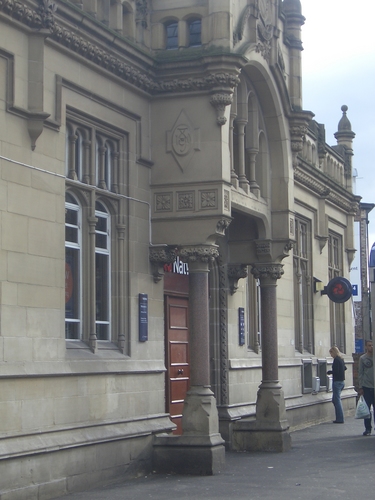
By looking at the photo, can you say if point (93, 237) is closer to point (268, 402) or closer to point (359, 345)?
point (268, 402)

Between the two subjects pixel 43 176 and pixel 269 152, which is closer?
pixel 43 176

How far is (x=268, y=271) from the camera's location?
18000 millimetres

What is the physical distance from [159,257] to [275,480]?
3631 millimetres

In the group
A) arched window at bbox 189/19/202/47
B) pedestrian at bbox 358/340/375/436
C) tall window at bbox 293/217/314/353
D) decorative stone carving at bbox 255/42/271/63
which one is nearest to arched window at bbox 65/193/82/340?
arched window at bbox 189/19/202/47

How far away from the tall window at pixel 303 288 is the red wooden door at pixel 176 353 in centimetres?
713

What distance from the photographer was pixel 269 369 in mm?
17859

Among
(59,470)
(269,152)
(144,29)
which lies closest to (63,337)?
(59,470)

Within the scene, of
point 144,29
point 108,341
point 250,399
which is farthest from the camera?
point 250,399

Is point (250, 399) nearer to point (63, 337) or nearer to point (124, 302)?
point (124, 302)

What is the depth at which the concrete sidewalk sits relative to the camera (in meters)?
12.2

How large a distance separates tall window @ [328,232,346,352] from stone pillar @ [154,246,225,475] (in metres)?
13.5

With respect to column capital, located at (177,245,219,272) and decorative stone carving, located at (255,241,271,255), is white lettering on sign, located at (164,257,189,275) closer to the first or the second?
decorative stone carving, located at (255,241,271,255)

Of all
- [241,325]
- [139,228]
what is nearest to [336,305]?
[241,325]

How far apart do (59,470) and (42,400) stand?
87 centimetres
